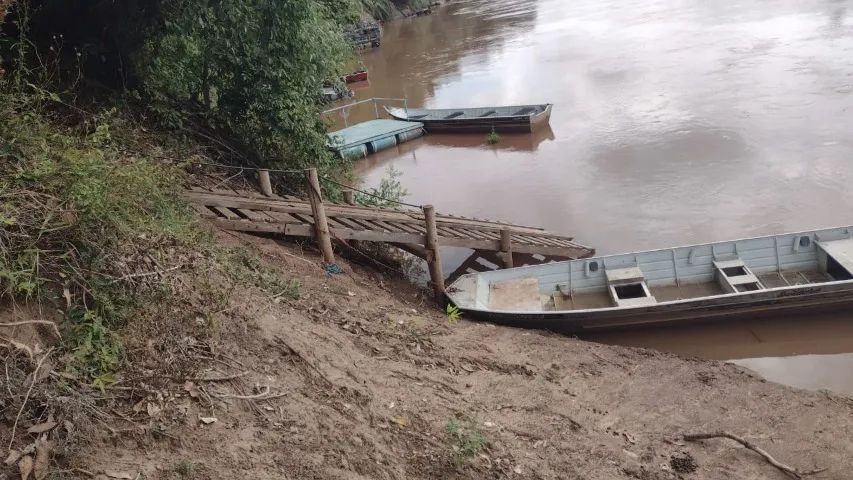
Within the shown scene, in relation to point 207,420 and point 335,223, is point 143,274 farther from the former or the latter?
point 335,223

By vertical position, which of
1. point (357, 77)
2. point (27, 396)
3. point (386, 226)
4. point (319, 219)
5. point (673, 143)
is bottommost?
point (673, 143)

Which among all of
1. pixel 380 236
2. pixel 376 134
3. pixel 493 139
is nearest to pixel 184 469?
pixel 380 236

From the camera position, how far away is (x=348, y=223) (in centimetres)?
817

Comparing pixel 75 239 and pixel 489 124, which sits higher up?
pixel 75 239

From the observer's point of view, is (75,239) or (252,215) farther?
(252,215)

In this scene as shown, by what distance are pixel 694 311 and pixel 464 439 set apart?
5.26 m

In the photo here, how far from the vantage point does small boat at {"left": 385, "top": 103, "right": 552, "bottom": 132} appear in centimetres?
1923

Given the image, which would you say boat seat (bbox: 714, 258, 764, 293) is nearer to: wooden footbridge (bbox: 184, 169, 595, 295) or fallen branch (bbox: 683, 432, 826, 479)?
wooden footbridge (bbox: 184, 169, 595, 295)

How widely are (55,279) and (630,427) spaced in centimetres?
527

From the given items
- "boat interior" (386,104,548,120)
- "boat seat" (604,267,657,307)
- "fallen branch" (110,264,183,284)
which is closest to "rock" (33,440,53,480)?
"fallen branch" (110,264,183,284)

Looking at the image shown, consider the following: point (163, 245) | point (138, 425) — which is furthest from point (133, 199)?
point (138, 425)

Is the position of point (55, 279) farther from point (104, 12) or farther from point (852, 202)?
point (852, 202)

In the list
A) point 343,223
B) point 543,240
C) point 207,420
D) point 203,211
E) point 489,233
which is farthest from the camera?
point 543,240

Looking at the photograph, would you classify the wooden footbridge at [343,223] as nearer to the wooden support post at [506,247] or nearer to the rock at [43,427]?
the wooden support post at [506,247]
